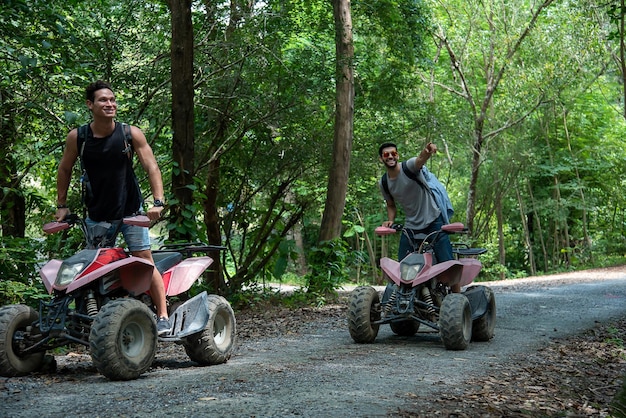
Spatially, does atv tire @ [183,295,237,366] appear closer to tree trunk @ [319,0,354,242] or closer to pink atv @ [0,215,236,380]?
pink atv @ [0,215,236,380]

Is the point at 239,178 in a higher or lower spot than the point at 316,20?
lower

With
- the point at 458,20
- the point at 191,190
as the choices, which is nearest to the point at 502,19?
the point at 458,20

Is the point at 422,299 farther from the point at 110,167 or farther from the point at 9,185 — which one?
the point at 9,185

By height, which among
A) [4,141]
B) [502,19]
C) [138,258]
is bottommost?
[138,258]

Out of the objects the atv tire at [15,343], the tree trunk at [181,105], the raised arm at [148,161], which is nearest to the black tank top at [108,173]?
the raised arm at [148,161]

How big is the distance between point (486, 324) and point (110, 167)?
A: 486cm

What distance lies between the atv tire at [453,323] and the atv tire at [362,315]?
0.82m

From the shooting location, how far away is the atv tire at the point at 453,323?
26.2 feet

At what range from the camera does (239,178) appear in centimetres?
1541

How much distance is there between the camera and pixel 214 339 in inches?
277

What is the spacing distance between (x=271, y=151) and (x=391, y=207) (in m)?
6.08

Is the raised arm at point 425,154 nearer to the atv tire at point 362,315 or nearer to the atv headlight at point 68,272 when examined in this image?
the atv tire at point 362,315

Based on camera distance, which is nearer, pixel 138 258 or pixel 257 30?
pixel 138 258

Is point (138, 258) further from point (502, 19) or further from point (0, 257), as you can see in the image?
point (502, 19)
